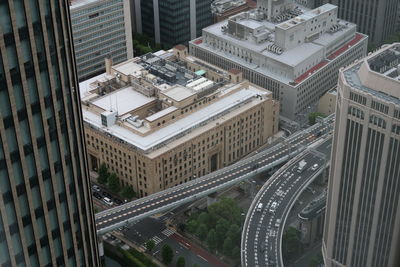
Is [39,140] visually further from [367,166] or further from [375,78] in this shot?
[367,166]

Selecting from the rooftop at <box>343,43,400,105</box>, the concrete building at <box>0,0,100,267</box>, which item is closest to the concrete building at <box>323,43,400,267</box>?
the rooftop at <box>343,43,400,105</box>

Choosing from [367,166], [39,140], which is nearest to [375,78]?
[367,166]

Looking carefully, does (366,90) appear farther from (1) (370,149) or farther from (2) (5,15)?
(2) (5,15)

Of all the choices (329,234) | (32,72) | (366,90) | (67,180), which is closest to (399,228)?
→ (329,234)

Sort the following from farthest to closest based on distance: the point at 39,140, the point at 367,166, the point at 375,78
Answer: the point at 367,166, the point at 375,78, the point at 39,140

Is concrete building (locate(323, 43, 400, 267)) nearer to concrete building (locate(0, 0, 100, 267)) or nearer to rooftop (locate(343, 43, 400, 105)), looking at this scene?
rooftop (locate(343, 43, 400, 105))

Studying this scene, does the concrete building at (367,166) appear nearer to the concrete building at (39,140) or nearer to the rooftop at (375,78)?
the rooftop at (375,78)

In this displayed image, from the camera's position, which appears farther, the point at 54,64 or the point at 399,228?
the point at 399,228
